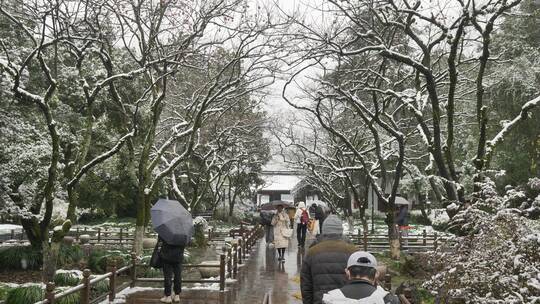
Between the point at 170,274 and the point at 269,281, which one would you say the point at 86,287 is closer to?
the point at 170,274

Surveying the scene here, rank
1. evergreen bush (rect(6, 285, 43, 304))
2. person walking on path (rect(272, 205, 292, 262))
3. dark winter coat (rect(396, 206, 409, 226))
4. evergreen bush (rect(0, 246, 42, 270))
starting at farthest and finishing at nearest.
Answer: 1. dark winter coat (rect(396, 206, 409, 226))
2. person walking on path (rect(272, 205, 292, 262))
3. evergreen bush (rect(0, 246, 42, 270))
4. evergreen bush (rect(6, 285, 43, 304))

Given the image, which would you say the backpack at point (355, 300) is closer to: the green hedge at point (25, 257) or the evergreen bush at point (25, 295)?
the evergreen bush at point (25, 295)

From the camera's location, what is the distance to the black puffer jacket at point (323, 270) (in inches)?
219

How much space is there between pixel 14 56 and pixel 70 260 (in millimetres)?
6919

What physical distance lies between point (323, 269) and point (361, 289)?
1.57 m

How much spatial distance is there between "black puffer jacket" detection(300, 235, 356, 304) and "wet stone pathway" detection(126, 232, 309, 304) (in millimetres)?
5730

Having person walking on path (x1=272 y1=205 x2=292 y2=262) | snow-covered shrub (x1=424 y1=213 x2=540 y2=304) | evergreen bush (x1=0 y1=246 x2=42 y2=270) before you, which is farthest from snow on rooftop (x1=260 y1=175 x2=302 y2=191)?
snow-covered shrub (x1=424 y1=213 x2=540 y2=304)

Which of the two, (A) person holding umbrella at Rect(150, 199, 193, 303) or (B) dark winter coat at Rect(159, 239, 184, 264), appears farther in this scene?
(B) dark winter coat at Rect(159, 239, 184, 264)

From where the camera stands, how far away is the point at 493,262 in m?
6.91

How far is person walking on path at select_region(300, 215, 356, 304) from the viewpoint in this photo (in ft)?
18.3

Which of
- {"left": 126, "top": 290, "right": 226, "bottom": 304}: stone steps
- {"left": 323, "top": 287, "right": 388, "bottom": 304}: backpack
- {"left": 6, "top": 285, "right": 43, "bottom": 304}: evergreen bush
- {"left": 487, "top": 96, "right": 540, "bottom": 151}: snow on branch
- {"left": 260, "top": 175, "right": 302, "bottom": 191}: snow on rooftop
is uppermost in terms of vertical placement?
{"left": 260, "top": 175, "right": 302, "bottom": 191}: snow on rooftop

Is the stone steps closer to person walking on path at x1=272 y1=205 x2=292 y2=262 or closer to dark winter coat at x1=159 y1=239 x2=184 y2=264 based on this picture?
dark winter coat at x1=159 y1=239 x2=184 y2=264

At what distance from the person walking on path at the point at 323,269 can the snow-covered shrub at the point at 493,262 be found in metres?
1.67

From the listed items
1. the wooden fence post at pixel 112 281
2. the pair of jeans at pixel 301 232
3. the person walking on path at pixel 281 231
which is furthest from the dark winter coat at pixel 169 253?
the pair of jeans at pixel 301 232
